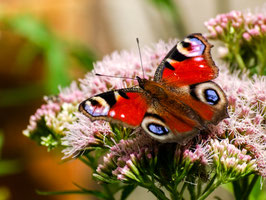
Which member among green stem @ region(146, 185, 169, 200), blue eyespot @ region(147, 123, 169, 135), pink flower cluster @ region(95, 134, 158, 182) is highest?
blue eyespot @ region(147, 123, 169, 135)

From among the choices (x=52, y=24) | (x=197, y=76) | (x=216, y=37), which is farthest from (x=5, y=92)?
(x=197, y=76)

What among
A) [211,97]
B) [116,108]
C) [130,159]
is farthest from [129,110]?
[211,97]

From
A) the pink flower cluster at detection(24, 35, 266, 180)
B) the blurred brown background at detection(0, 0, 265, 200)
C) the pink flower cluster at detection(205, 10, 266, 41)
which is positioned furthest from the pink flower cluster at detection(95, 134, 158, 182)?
the blurred brown background at detection(0, 0, 265, 200)

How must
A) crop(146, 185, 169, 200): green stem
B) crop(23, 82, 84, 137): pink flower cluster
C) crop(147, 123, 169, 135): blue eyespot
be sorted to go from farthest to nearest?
crop(23, 82, 84, 137): pink flower cluster, crop(146, 185, 169, 200): green stem, crop(147, 123, 169, 135): blue eyespot

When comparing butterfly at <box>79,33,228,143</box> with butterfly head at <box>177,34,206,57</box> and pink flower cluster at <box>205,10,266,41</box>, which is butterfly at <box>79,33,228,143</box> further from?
pink flower cluster at <box>205,10,266,41</box>

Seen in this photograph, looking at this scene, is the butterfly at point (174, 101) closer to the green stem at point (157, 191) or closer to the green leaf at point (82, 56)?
the green stem at point (157, 191)

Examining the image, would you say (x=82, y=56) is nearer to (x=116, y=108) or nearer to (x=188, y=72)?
(x=188, y=72)

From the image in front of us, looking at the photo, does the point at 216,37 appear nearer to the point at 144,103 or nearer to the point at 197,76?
the point at 197,76
